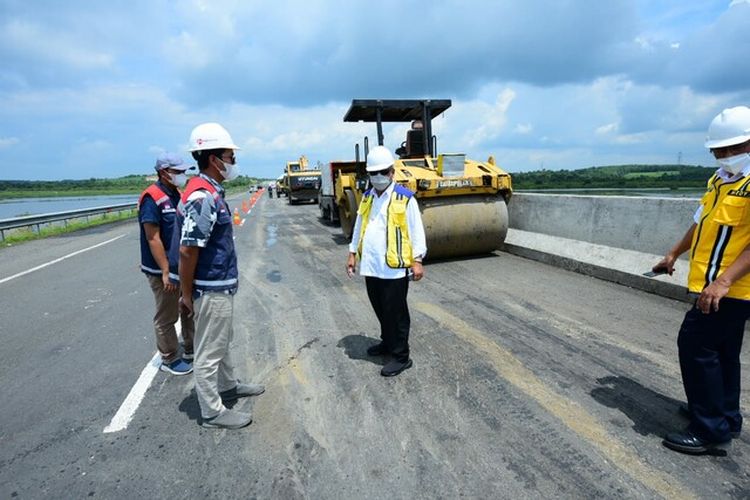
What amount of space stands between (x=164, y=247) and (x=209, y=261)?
3.78ft

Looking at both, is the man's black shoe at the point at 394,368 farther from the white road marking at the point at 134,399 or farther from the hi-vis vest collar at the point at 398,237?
the white road marking at the point at 134,399

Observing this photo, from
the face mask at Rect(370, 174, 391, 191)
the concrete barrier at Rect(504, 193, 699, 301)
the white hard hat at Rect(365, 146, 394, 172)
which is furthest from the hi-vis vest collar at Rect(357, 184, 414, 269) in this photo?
the concrete barrier at Rect(504, 193, 699, 301)

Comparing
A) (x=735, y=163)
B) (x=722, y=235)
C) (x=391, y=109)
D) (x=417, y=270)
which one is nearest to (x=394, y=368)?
(x=417, y=270)

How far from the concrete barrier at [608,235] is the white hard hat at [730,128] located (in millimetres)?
3241

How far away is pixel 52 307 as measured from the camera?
6.15m

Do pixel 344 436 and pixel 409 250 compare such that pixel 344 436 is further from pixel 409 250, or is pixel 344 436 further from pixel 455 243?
pixel 455 243

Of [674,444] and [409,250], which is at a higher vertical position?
[409,250]

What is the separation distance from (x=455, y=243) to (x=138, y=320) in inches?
199

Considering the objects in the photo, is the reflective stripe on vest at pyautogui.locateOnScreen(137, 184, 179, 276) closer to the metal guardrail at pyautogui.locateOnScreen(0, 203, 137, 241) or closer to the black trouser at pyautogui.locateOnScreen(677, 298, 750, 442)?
the black trouser at pyautogui.locateOnScreen(677, 298, 750, 442)

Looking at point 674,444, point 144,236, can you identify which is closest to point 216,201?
point 144,236

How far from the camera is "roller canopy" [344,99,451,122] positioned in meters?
9.30

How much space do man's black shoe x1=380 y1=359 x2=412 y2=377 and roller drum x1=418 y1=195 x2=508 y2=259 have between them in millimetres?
4026

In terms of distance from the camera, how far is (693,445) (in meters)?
2.62

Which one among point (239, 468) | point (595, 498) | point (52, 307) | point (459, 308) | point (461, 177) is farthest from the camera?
point (461, 177)
